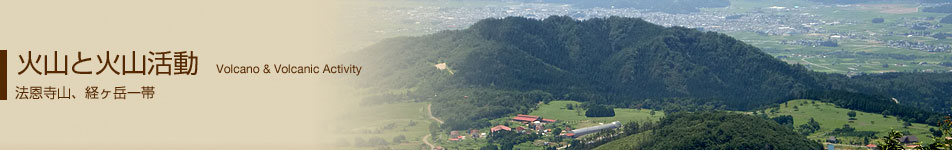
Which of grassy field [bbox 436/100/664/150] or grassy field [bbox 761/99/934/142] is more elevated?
grassy field [bbox 761/99/934/142]

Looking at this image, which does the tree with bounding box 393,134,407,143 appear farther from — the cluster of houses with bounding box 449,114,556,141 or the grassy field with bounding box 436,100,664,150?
the cluster of houses with bounding box 449,114,556,141

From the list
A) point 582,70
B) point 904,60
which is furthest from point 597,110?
point 904,60

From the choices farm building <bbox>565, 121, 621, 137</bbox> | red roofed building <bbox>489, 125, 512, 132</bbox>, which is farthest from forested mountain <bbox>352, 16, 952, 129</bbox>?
farm building <bbox>565, 121, 621, 137</bbox>

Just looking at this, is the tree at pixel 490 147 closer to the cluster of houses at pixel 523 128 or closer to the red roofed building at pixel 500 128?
the cluster of houses at pixel 523 128

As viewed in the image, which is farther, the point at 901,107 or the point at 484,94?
the point at 484,94

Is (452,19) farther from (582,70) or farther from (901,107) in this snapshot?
(901,107)

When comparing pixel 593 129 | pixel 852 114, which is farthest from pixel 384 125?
pixel 852 114

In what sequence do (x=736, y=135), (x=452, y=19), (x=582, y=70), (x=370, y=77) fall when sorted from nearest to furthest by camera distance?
(x=736, y=135) → (x=370, y=77) → (x=582, y=70) → (x=452, y=19)
